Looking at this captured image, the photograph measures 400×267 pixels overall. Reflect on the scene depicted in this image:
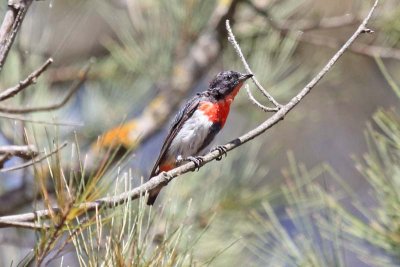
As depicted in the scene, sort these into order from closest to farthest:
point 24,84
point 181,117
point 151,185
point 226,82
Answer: point 24,84 → point 151,185 → point 226,82 → point 181,117

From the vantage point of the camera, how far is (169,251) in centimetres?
145

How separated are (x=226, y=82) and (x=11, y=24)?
1.12 meters

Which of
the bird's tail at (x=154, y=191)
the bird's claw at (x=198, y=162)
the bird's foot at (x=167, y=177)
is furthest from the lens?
A: the bird's tail at (x=154, y=191)

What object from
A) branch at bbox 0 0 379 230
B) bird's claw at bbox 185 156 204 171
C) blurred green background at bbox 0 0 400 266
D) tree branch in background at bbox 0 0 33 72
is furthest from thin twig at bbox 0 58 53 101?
blurred green background at bbox 0 0 400 266

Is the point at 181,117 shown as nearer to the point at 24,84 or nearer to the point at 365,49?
the point at 365,49

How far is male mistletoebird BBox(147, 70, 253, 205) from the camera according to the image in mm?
2442

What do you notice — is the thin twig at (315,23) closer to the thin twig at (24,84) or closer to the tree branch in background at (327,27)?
the tree branch in background at (327,27)

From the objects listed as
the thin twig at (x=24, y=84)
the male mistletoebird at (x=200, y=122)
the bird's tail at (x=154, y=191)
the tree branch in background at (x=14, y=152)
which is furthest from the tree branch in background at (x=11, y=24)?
the male mistletoebird at (x=200, y=122)

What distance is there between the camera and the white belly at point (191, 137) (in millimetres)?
2447

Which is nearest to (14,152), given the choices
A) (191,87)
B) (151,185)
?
(151,185)

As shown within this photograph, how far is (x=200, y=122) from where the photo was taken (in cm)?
246

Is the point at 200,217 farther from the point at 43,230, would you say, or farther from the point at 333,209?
the point at 43,230

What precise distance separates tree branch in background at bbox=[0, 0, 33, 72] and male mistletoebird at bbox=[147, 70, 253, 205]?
1040 millimetres

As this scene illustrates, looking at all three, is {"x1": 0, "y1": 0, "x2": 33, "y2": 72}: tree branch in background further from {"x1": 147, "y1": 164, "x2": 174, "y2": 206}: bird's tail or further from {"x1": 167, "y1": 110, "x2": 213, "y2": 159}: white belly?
{"x1": 167, "y1": 110, "x2": 213, "y2": 159}: white belly
